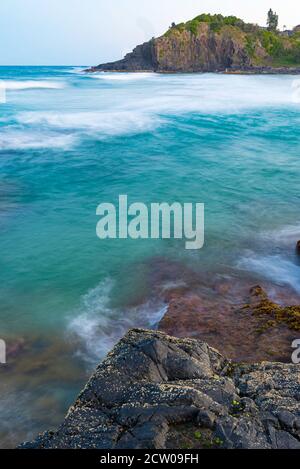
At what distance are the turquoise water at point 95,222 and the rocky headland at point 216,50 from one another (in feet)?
337

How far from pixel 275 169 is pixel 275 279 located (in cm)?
1196

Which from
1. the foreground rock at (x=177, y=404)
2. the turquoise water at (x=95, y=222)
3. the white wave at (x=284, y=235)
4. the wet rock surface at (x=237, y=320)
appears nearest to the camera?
the foreground rock at (x=177, y=404)

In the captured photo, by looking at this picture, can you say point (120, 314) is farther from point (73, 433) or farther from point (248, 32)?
point (248, 32)

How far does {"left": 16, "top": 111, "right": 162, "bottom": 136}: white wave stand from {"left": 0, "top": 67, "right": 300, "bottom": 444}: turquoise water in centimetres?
16

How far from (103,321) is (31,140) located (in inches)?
780

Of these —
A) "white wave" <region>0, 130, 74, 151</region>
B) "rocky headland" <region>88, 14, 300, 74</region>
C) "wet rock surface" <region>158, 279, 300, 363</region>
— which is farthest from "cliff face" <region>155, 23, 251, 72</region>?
"wet rock surface" <region>158, 279, 300, 363</region>

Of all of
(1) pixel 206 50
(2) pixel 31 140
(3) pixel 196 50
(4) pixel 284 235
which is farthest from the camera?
(3) pixel 196 50

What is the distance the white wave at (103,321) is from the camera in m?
8.62

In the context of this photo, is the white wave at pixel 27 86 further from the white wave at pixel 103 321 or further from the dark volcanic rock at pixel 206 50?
the dark volcanic rock at pixel 206 50

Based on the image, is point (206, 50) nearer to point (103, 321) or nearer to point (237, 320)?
point (103, 321)

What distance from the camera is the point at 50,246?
43.4ft

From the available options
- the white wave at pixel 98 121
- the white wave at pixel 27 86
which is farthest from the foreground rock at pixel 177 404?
the white wave at pixel 27 86

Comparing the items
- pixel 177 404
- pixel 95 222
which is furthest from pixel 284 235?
pixel 177 404

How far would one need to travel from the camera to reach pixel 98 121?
3294 cm
